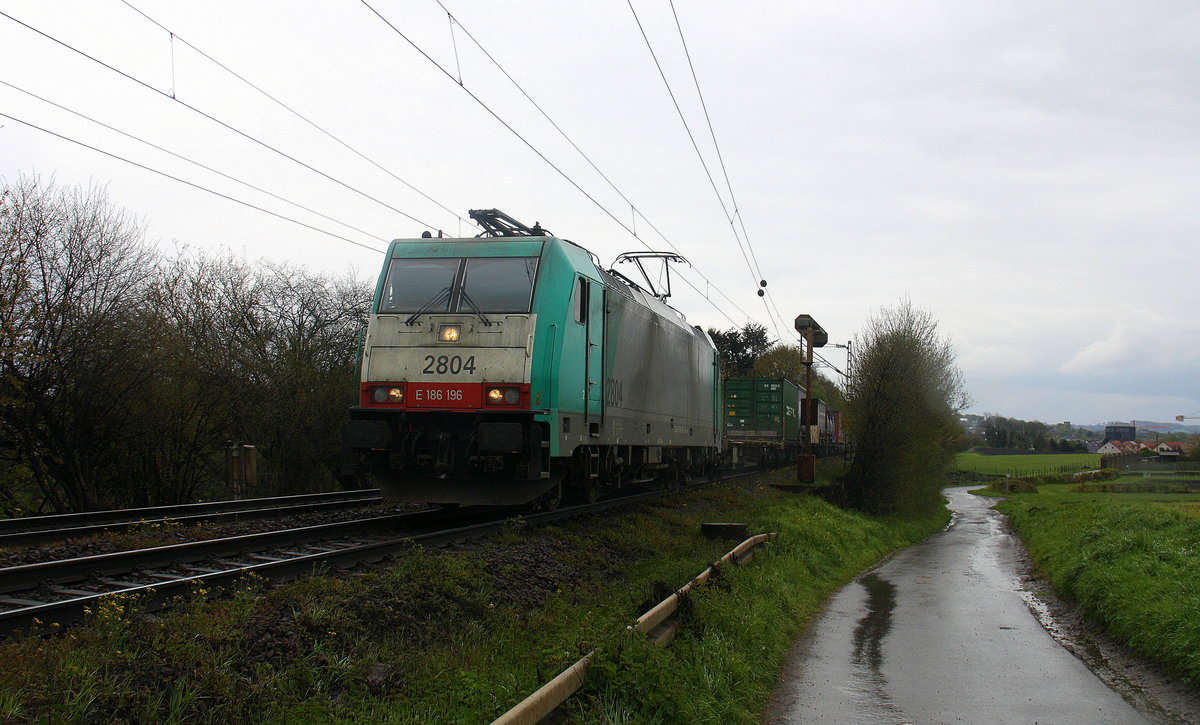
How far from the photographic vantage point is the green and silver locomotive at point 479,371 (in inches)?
421

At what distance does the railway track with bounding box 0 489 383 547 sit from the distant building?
14326 centimetres

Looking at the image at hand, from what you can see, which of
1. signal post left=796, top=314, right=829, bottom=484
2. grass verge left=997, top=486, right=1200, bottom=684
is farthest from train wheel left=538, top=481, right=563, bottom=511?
signal post left=796, top=314, right=829, bottom=484

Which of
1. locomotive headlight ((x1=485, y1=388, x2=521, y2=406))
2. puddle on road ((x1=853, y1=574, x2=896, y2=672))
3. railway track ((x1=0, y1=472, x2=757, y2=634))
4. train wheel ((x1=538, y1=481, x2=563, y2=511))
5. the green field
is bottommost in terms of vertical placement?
puddle on road ((x1=853, y1=574, x2=896, y2=672))

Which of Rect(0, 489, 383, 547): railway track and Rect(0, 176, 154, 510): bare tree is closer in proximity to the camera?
Rect(0, 489, 383, 547): railway track

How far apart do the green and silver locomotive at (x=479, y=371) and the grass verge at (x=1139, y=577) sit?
6.29 meters

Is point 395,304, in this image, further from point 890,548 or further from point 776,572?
point 890,548

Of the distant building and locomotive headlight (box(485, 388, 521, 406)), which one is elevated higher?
the distant building

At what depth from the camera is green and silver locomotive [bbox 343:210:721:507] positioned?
10.7 meters

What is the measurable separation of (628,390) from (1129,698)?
8331mm

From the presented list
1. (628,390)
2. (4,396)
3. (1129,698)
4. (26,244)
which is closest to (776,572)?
(628,390)

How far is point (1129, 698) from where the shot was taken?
22.4ft

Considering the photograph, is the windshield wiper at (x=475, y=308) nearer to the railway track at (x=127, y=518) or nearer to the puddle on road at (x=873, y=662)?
the railway track at (x=127, y=518)

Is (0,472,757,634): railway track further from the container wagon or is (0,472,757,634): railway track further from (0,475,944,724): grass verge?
the container wagon

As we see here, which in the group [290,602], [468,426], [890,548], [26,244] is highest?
[26,244]
